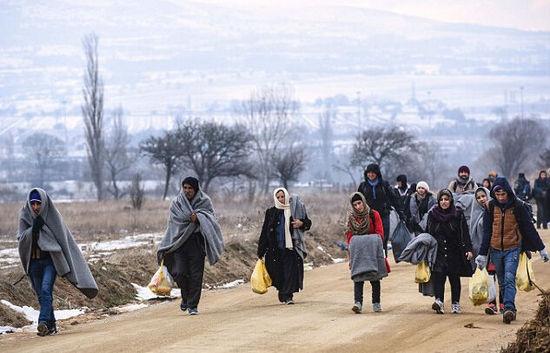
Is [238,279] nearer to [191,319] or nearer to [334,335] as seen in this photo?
[191,319]

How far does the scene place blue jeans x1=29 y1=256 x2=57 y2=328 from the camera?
16.8 meters

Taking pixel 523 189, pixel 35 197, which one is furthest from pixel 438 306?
pixel 523 189

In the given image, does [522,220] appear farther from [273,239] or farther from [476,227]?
[273,239]

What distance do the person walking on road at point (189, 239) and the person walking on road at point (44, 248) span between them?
222 cm

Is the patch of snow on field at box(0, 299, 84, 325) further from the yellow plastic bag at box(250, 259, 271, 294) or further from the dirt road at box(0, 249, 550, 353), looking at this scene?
the yellow plastic bag at box(250, 259, 271, 294)

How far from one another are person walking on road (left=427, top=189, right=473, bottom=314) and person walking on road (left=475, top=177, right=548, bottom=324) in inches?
34.9

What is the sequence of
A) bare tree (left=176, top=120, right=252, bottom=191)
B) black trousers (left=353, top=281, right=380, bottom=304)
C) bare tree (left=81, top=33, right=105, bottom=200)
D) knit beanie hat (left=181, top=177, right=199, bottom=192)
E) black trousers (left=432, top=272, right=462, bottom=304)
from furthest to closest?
bare tree (left=81, top=33, right=105, bottom=200)
bare tree (left=176, top=120, right=252, bottom=191)
knit beanie hat (left=181, top=177, right=199, bottom=192)
black trousers (left=353, top=281, right=380, bottom=304)
black trousers (left=432, top=272, right=462, bottom=304)

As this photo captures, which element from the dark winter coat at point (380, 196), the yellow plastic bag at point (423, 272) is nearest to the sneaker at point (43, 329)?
the yellow plastic bag at point (423, 272)

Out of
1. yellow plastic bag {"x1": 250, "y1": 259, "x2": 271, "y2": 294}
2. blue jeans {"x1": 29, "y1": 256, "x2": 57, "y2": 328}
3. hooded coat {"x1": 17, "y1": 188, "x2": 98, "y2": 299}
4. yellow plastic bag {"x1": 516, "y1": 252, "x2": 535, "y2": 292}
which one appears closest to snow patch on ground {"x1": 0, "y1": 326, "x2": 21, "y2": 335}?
blue jeans {"x1": 29, "y1": 256, "x2": 57, "y2": 328}

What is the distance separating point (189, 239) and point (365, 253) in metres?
2.49

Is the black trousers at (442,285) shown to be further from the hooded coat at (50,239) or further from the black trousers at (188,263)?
the hooded coat at (50,239)

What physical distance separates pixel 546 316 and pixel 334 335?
A: 132 inches

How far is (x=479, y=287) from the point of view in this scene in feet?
56.7

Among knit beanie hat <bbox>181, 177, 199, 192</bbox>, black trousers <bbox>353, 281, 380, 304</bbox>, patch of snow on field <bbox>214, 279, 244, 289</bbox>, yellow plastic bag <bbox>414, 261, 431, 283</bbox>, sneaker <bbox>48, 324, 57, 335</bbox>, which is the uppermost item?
knit beanie hat <bbox>181, 177, 199, 192</bbox>
